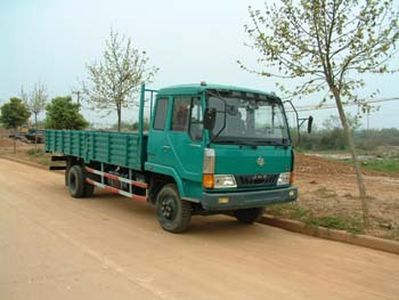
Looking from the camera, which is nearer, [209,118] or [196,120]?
[209,118]

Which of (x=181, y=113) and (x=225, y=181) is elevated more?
(x=181, y=113)

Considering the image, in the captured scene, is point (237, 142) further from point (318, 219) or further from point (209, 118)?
point (318, 219)

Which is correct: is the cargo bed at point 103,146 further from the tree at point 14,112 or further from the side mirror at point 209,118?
the tree at point 14,112

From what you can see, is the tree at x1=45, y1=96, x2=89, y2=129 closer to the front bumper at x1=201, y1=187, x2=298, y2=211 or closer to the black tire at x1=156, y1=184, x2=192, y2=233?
the black tire at x1=156, y1=184, x2=192, y2=233

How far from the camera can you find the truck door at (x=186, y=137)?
26.9 ft

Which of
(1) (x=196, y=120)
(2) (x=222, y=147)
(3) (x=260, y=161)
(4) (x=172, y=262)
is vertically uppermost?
(1) (x=196, y=120)

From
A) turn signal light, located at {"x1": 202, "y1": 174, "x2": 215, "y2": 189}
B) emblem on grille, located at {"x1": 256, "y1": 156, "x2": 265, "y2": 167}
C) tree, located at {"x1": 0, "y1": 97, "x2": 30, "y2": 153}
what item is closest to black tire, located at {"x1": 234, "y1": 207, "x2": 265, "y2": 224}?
emblem on grille, located at {"x1": 256, "y1": 156, "x2": 265, "y2": 167}

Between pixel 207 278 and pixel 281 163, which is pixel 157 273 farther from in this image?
pixel 281 163

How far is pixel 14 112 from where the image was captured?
3728cm

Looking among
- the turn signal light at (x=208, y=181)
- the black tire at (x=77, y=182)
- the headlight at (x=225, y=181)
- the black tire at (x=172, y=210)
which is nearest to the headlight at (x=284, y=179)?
the headlight at (x=225, y=181)

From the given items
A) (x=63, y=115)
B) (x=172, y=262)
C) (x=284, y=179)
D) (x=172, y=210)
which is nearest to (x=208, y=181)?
(x=172, y=210)

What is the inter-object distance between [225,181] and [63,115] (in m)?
19.6

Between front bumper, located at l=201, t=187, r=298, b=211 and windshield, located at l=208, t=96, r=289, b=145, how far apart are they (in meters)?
0.85

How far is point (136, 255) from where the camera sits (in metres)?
7.23
